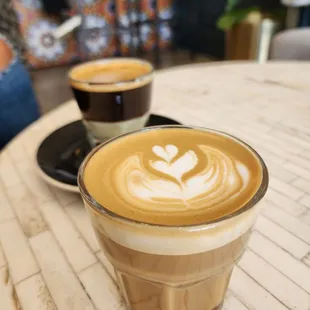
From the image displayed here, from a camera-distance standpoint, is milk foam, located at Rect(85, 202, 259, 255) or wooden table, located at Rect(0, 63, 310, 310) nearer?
milk foam, located at Rect(85, 202, 259, 255)

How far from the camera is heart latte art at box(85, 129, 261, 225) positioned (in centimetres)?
30

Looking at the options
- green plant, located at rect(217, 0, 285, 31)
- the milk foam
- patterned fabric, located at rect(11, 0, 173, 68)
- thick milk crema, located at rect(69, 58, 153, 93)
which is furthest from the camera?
patterned fabric, located at rect(11, 0, 173, 68)

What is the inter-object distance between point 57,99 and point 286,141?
7.02ft

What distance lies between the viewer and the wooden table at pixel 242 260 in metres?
0.38

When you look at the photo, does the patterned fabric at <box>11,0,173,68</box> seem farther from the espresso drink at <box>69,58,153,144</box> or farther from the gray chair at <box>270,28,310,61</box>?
the espresso drink at <box>69,58,153,144</box>

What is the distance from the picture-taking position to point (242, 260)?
41cm

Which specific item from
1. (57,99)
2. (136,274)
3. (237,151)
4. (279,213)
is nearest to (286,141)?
(279,213)

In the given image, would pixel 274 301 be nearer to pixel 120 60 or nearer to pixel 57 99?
pixel 120 60

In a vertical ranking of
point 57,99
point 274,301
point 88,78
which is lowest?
point 57,99

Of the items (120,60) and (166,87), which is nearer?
(120,60)

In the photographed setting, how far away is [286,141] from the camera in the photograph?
63cm

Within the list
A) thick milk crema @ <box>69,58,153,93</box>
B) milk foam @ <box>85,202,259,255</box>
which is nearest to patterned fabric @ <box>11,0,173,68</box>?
thick milk crema @ <box>69,58,153,93</box>

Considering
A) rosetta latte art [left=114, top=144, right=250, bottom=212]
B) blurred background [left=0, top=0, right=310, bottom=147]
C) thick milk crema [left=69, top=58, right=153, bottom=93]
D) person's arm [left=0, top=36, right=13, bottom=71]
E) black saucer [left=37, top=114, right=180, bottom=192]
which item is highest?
rosetta latte art [left=114, top=144, right=250, bottom=212]

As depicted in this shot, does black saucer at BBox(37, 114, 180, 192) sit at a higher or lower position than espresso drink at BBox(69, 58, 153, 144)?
lower
